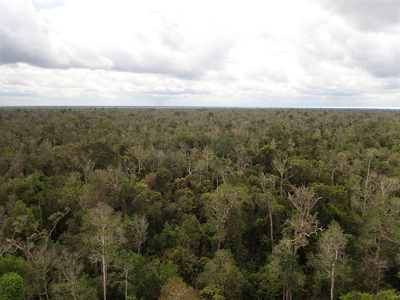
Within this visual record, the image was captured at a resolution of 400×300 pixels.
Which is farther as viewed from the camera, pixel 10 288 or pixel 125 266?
pixel 125 266

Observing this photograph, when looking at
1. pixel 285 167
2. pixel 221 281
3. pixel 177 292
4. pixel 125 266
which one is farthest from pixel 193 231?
pixel 285 167

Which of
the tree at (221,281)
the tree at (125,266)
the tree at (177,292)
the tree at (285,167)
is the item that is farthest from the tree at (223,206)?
the tree at (125,266)

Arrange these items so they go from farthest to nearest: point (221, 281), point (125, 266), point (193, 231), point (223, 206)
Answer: point (193, 231) < point (223, 206) < point (125, 266) < point (221, 281)

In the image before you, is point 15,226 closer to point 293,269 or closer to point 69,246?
point 69,246

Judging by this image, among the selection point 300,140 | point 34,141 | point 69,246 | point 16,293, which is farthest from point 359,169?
point 34,141

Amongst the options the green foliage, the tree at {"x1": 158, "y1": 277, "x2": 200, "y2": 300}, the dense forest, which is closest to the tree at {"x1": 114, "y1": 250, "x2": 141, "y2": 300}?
the dense forest

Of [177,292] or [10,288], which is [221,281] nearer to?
[177,292]

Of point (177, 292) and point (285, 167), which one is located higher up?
point (285, 167)

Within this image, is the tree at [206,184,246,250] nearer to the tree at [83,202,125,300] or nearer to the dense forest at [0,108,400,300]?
the dense forest at [0,108,400,300]
